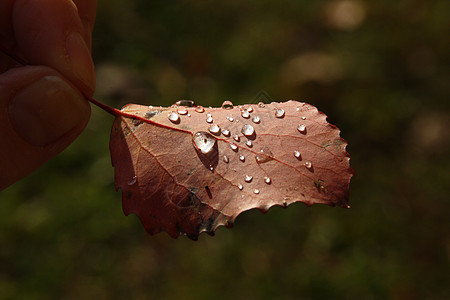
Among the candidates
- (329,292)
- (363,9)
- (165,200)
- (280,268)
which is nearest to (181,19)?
(363,9)

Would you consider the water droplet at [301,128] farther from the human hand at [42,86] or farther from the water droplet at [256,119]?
the human hand at [42,86]

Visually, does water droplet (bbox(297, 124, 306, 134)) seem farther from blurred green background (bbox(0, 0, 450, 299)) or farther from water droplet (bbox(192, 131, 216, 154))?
blurred green background (bbox(0, 0, 450, 299))

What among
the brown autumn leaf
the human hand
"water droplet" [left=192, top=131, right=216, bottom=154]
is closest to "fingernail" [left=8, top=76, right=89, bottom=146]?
the human hand

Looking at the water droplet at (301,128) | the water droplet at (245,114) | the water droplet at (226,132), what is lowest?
the water droplet at (226,132)

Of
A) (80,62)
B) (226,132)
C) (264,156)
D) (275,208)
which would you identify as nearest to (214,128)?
(226,132)

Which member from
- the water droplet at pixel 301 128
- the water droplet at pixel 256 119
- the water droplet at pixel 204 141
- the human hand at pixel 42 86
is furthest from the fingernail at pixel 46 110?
the water droplet at pixel 301 128

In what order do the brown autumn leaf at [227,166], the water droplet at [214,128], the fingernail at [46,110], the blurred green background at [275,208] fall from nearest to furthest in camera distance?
the brown autumn leaf at [227,166], the water droplet at [214,128], the fingernail at [46,110], the blurred green background at [275,208]

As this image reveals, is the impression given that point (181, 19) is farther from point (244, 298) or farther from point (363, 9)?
point (244, 298)
